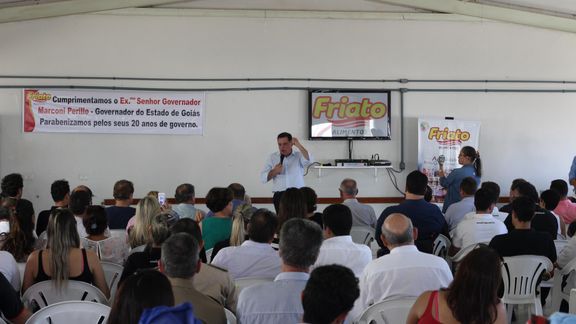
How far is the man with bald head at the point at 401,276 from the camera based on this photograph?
3.12 m

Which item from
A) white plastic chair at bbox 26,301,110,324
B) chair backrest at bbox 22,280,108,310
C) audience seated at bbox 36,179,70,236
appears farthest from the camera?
audience seated at bbox 36,179,70,236

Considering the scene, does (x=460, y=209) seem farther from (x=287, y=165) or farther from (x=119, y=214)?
(x=119, y=214)

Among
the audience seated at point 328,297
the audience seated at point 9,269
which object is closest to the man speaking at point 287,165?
the audience seated at point 9,269

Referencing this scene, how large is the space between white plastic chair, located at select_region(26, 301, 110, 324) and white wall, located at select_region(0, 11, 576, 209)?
5.63 m

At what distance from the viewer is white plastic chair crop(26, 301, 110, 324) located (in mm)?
2725

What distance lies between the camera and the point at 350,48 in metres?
8.48

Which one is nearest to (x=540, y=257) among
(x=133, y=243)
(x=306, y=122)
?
(x=133, y=243)

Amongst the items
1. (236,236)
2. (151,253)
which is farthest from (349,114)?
(151,253)

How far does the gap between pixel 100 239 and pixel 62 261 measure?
0.83 metres

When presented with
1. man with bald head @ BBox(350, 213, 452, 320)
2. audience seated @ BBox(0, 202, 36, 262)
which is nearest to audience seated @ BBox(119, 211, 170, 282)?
audience seated @ BBox(0, 202, 36, 262)

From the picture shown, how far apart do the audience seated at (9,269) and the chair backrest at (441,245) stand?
10.3ft

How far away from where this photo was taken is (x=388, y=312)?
115 inches

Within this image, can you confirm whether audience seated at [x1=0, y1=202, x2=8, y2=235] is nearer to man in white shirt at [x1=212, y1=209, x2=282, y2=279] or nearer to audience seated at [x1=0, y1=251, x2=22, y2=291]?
audience seated at [x1=0, y1=251, x2=22, y2=291]

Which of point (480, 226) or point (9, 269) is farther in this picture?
point (480, 226)
